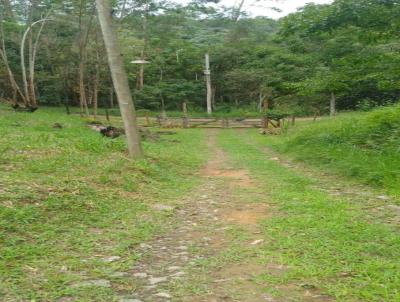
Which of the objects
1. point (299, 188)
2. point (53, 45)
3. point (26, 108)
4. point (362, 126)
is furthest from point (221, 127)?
point (299, 188)

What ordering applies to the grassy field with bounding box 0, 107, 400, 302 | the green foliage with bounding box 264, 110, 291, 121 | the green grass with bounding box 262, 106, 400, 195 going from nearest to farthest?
the grassy field with bounding box 0, 107, 400, 302
the green grass with bounding box 262, 106, 400, 195
the green foliage with bounding box 264, 110, 291, 121

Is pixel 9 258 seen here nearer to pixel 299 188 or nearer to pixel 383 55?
pixel 299 188

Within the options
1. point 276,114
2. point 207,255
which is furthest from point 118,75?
point 276,114

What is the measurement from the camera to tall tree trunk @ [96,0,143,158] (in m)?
8.17

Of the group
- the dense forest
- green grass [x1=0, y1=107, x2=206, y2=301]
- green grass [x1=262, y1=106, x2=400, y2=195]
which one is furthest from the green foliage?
green grass [x1=0, y1=107, x2=206, y2=301]

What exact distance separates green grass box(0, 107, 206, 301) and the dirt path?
0.65 feet

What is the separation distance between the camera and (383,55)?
9.95m

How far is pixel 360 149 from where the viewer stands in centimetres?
870

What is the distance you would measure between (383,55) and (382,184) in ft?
15.8

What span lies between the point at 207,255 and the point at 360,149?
6.10m

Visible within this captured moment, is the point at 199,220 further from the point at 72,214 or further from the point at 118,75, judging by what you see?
the point at 118,75

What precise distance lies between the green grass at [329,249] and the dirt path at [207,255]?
0.57 feet

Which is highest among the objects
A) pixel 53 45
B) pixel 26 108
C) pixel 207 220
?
pixel 53 45

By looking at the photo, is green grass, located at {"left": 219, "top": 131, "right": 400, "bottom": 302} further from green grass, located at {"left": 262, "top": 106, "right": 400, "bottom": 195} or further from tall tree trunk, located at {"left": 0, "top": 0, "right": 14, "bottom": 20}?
tall tree trunk, located at {"left": 0, "top": 0, "right": 14, "bottom": 20}
